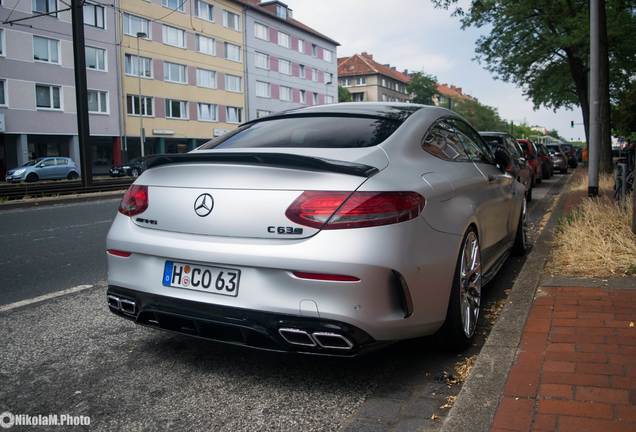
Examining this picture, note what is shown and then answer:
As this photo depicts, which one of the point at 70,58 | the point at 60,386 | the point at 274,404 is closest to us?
the point at 274,404

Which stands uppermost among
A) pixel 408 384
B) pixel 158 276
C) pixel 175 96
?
pixel 175 96

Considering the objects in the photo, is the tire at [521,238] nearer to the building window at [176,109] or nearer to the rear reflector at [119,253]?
the rear reflector at [119,253]

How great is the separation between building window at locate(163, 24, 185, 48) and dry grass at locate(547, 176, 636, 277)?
4256 centimetres

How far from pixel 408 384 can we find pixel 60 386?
1870 millimetres

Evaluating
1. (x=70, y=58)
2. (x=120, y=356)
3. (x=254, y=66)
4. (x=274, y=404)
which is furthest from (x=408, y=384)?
(x=254, y=66)

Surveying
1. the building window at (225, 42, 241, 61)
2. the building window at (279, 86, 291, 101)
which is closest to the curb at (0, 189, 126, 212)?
the building window at (225, 42, 241, 61)

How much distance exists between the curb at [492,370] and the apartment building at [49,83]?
34.7 metres

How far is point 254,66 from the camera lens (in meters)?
55.0

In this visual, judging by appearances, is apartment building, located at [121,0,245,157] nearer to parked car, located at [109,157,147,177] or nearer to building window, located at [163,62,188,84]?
building window, located at [163,62,188,84]

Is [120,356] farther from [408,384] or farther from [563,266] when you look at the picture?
[563,266]

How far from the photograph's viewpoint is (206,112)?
1964 inches

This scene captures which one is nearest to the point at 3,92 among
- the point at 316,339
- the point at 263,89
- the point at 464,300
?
the point at 263,89

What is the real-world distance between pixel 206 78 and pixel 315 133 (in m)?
48.0

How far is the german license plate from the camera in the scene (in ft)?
9.98
